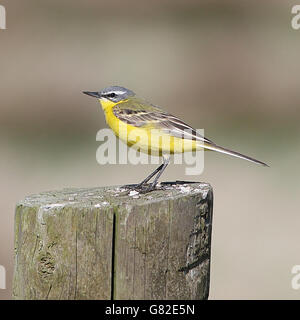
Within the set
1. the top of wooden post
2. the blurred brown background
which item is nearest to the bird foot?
the top of wooden post

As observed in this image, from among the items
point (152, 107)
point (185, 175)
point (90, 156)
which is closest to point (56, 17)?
point (90, 156)

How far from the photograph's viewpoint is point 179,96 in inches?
590

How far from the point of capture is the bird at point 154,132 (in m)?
6.66

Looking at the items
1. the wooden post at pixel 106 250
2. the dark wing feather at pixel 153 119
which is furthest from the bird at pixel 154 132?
the wooden post at pixel 106 250

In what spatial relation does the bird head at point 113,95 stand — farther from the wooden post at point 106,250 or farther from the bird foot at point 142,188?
the wooden post at point 106,250

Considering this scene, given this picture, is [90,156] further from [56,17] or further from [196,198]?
[196,198]

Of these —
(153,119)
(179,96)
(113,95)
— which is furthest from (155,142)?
(179,96)

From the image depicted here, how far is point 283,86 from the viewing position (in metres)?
14.9

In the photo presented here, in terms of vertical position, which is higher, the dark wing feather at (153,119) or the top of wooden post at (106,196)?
the dark wing feather at (153,119)

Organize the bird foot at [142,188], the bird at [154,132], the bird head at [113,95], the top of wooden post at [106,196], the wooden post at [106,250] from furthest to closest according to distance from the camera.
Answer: the bird head at [113,95]
the bird at [154,132]
the bird foot at [142,188]
the top of wooden post at [106,196]
the wooden post at [106,250]

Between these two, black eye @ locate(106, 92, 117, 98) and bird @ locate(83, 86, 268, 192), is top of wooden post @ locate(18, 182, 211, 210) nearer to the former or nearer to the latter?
bird @ locate(83, 86, 268, 192)

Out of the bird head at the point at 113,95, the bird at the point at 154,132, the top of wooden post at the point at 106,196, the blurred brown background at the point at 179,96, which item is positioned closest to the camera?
the top of wooden post at the point at 106,196

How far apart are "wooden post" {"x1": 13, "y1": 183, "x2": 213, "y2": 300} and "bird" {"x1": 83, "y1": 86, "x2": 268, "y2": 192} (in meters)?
1.54

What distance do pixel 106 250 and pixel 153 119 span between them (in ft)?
8.10
